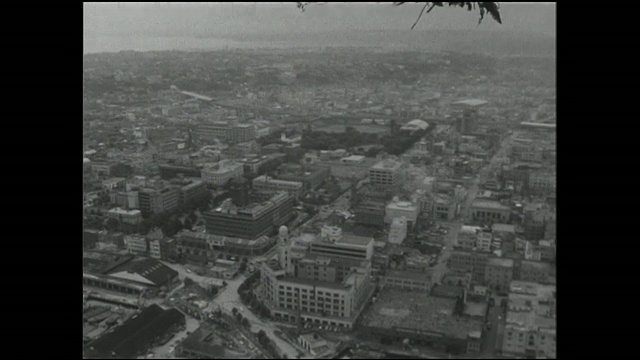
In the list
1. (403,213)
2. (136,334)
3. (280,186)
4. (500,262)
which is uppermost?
(280,186)

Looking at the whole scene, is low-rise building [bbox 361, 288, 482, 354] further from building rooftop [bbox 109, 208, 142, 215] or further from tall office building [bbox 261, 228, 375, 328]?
building rooftop [bbox 109, 208, 142, 215]

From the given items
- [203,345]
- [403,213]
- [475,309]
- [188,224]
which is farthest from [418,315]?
[188,224]

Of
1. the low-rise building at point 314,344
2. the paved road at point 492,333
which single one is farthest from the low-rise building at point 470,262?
the low-rise building at point 314,344

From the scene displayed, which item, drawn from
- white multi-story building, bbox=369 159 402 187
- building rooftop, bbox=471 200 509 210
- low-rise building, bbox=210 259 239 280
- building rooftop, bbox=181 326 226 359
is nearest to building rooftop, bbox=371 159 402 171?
white multi-story building, bbox=369 159 402 187

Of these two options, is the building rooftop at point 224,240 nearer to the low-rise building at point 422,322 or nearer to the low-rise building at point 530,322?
the low-rise building at point 422,322

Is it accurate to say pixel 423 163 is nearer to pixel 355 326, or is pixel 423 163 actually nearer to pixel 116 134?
pixel 116 134

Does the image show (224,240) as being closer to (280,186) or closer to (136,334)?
(280,186)

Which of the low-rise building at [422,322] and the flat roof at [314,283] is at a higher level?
the flat roof at [314,283]
